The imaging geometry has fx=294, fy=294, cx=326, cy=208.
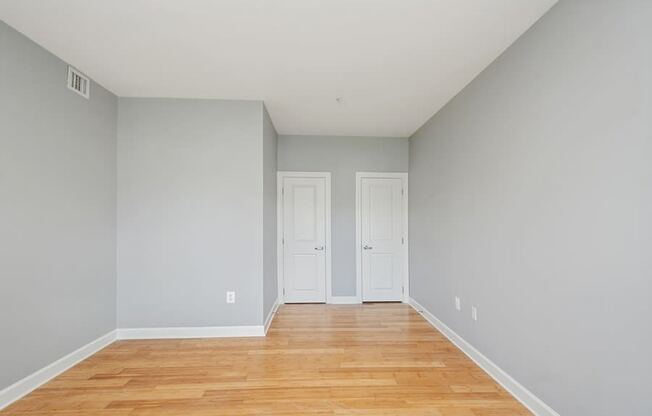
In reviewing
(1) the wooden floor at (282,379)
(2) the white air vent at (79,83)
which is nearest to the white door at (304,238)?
(1) the wooden floor at (282,379)

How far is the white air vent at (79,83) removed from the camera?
2490 mm

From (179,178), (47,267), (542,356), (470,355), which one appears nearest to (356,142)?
(179,178)

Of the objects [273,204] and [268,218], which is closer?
[268,218]

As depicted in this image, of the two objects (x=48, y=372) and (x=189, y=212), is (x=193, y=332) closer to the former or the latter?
(x=48, y=372)

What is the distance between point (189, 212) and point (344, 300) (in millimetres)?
2566

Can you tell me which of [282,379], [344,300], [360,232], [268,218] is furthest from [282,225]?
[282,379]

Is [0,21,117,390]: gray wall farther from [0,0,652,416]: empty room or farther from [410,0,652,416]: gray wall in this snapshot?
[410,0,652,416]: gray wall

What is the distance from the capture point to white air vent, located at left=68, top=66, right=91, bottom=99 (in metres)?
2.49

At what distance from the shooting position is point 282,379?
91.2 inches

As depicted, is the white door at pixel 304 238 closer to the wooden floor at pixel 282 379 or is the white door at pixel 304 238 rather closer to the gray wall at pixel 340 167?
the gray wall at pixel 340 167

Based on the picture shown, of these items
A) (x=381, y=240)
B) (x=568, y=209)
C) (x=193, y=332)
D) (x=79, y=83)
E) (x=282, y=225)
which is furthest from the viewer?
(x=381, y=240)

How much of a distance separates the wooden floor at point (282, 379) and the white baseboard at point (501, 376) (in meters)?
0.06

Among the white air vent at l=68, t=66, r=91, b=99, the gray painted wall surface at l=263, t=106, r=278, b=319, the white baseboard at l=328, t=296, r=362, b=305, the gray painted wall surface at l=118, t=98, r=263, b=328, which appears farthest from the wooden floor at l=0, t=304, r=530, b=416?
the white air vent at l=68, t=66, r=91, b=99

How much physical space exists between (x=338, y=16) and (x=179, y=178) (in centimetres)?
226
